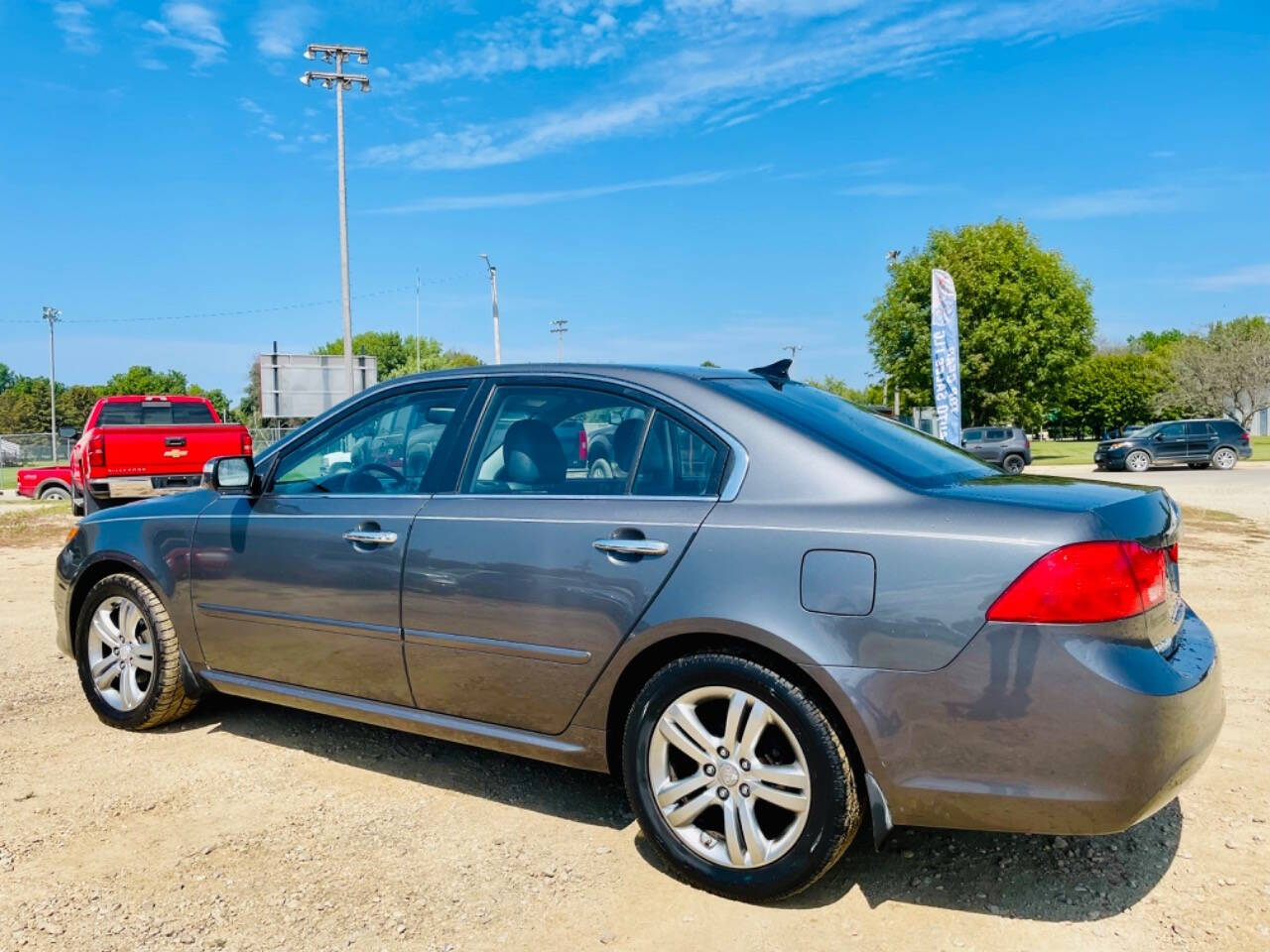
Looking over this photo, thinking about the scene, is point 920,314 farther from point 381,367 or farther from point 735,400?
point 381,367

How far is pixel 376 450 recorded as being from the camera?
4.06m

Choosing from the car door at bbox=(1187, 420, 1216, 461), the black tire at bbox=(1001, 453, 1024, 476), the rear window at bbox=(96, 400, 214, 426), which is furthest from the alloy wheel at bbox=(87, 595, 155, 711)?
the car door at bbox=(1187, 420, 1216, 461)

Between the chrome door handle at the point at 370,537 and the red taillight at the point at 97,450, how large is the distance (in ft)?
34.9

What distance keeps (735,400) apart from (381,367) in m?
110

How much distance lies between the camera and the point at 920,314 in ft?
133

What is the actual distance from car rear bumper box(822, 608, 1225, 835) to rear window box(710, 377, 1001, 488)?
619mm

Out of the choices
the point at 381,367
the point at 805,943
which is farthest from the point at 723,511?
the point at 381,367

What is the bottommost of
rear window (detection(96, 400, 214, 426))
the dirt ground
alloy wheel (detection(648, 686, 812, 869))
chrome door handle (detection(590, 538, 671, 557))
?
the dirt ground

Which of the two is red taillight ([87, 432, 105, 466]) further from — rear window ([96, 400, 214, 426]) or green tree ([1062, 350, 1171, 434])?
green tree ([1062, 350, 1171, 434])

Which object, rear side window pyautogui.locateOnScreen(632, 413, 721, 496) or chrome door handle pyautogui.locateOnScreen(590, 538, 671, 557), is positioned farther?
rear side window pyautogui.locateOnScreen(632, 413, 721, 496)

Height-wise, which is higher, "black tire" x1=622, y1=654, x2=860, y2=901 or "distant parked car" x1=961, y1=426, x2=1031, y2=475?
"distant parked car" x1=961, y1=426, x2=1031, y2=475

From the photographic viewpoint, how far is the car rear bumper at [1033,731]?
249 centimetres

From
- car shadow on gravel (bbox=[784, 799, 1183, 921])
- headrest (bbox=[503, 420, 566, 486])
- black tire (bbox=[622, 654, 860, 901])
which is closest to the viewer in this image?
black tire (bbox=[622, 654, 860, 901])

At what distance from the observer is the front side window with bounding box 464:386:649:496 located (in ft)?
11.1
